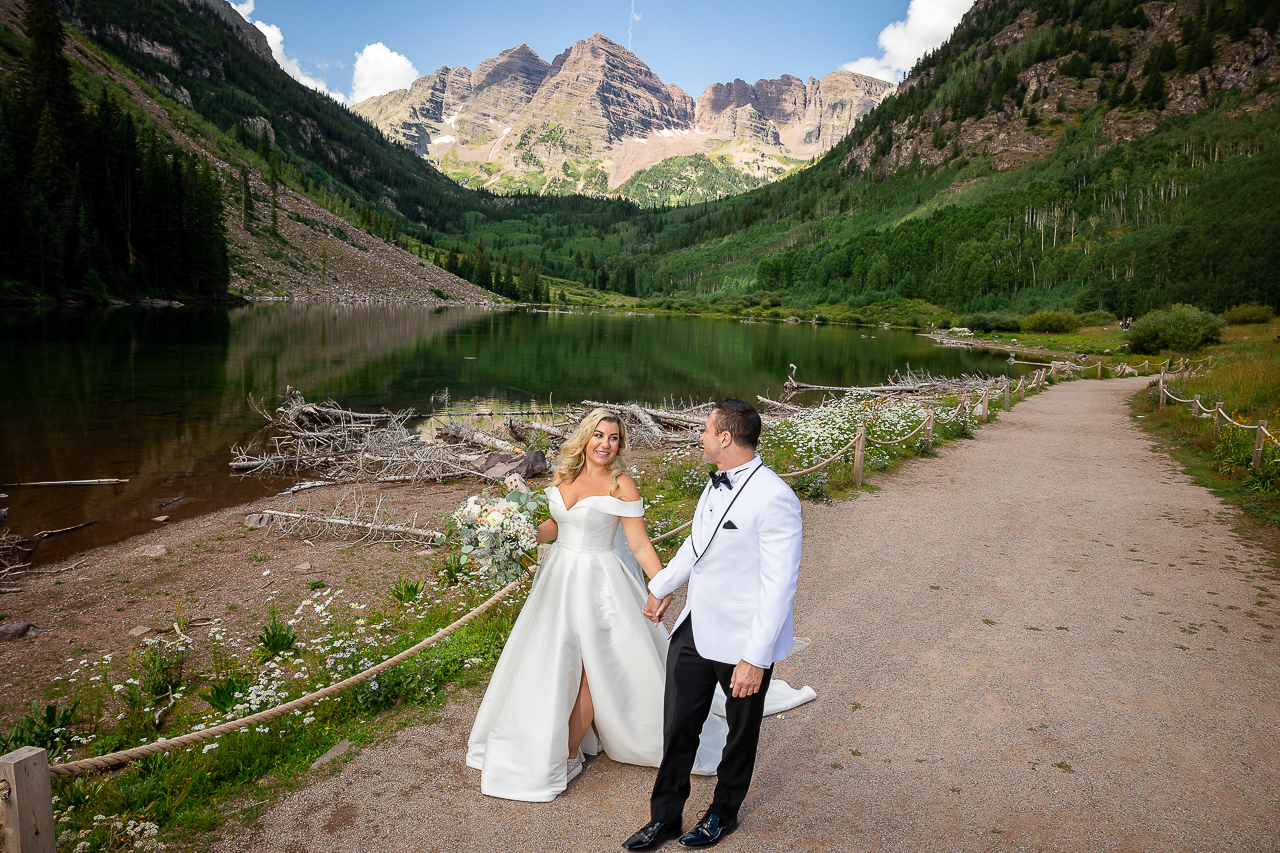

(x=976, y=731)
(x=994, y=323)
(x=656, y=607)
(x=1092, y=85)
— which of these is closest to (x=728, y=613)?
(x=656, y=607)

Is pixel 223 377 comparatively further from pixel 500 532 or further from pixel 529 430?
pixel 500 532

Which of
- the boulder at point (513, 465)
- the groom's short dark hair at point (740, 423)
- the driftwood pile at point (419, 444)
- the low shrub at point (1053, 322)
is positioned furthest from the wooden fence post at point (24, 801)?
the low shrub at point (1053, 322)

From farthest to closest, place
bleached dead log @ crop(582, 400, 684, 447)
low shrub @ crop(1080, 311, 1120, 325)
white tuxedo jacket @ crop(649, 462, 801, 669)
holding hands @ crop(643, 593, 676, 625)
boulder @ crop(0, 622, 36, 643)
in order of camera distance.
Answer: low shrub @ crop(1080, 311, 1120, 325) < bleached dead log @ crop(582, 400, 684, 447) < boulder @ crop(0, 622, 36, 643) < holding hands @ crop(643, 593, 676, 625) < white tuxedo jacket @ crop(649, 462, 801, 669)

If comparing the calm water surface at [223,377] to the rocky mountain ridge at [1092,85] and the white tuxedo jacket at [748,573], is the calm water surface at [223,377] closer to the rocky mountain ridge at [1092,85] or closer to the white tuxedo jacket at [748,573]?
the white tuxedo jacket at [748,573]

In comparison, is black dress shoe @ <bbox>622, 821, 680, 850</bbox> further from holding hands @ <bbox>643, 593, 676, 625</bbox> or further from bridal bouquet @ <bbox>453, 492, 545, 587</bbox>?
bridal bouquet @ <bbox>453, 492, 545, 587</bbox>

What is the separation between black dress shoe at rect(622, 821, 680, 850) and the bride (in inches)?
25.3

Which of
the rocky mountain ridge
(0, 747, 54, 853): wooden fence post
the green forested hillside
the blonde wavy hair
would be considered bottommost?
(0, 747, 54, 853): wooden fence post

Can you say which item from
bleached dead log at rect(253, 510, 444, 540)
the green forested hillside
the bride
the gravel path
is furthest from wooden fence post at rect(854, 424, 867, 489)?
the green forested hillside

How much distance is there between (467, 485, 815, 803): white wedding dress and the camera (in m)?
4.00

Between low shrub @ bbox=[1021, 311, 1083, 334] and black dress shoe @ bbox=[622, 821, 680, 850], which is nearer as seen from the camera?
black dress shoe @ bbox=[622, 821, 680, 850]

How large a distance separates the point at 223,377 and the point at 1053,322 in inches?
3453

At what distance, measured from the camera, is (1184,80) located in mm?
142125

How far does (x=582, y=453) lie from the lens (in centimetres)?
413

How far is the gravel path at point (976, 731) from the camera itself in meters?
3.77
